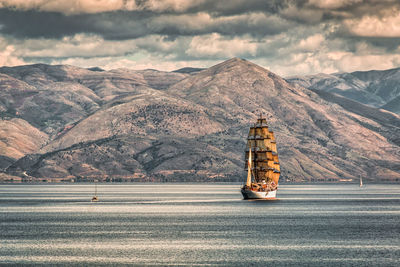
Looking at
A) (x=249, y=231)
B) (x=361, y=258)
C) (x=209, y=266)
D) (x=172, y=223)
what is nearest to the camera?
(x=209, y=266)

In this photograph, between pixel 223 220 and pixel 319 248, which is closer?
pixel 319 248

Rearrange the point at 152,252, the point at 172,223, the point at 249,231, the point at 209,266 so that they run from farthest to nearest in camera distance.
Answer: the point at 172,223
the point at 249,231
the point at 152,252
the point at 209,266

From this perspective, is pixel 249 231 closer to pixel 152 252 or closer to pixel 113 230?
pixel 113 230

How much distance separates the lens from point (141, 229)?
164000 millimetres

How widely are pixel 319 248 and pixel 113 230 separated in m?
56.9

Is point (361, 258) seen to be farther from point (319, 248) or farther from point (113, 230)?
point (113, 230)

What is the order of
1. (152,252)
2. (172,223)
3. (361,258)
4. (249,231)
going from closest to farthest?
(361,258) < (152,252) < (249,231) < (172,223)

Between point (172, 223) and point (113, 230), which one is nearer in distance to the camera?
point (113, 230)

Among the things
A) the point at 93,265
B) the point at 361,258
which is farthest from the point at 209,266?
the point at 361,258

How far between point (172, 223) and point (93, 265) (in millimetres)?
77678

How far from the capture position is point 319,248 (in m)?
126

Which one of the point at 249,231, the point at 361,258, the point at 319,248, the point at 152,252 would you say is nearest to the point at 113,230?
the point at 249,231

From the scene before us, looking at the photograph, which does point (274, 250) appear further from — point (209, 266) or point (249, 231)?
point (249, 231)

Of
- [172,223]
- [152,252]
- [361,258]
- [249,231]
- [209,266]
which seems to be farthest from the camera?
[172,223]
